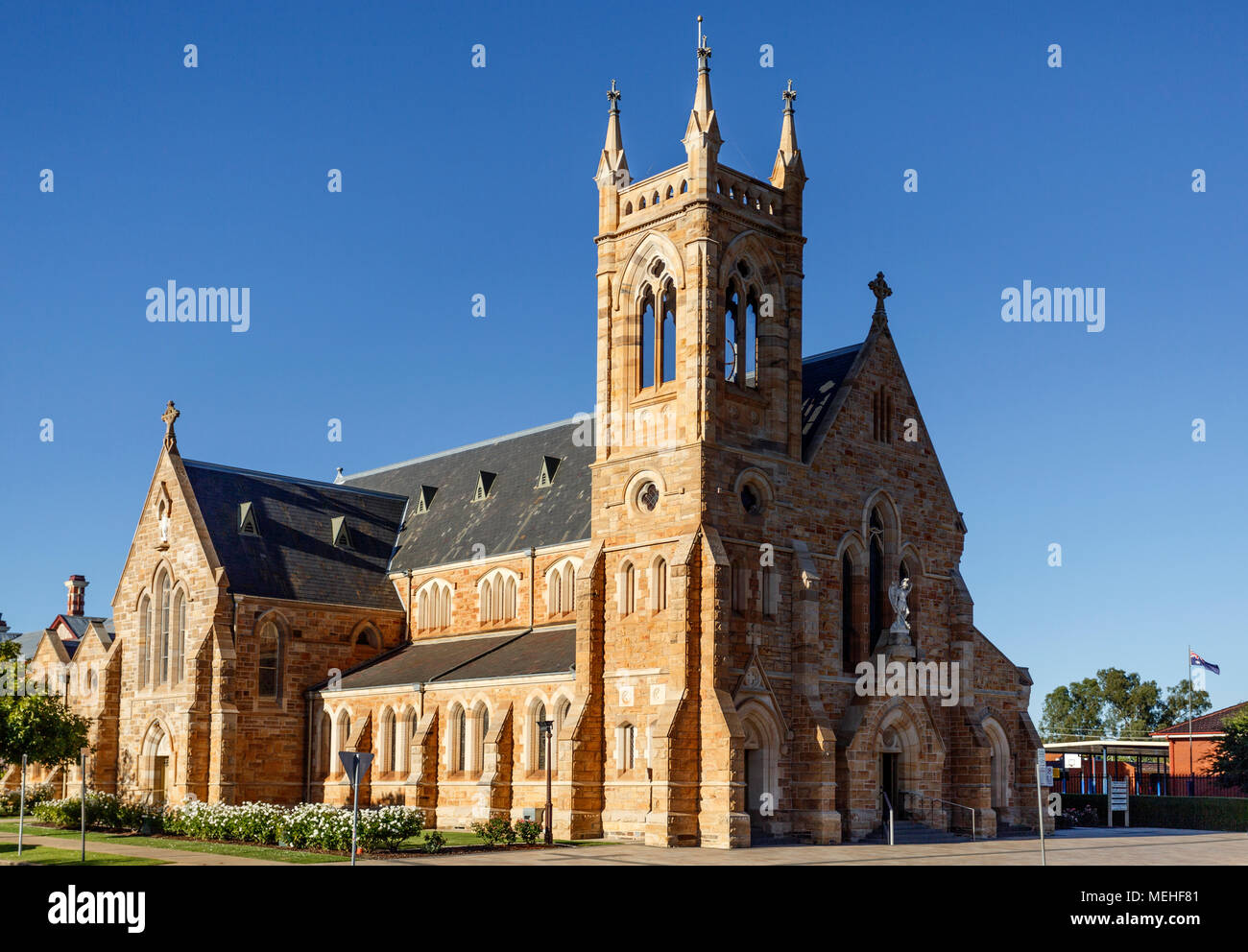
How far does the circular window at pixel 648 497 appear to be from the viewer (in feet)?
133

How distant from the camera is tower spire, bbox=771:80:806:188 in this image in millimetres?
43906

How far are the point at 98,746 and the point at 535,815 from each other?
77.6ft

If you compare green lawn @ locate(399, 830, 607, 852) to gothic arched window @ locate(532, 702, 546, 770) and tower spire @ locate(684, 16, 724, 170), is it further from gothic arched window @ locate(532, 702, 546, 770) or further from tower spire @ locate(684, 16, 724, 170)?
tower spire @ locate(684, 16, 724, 170)

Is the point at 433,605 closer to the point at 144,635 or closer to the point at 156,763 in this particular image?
the point at 144,635

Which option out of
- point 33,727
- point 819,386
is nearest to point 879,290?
point 819,386

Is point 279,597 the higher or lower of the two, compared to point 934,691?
higher

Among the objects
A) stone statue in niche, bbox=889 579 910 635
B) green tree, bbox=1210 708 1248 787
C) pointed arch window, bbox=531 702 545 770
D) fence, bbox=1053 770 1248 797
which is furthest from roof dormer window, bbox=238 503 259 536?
green tree, bbox=1210 708 1248 787

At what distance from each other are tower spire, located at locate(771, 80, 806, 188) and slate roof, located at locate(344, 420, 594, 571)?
43.0ft

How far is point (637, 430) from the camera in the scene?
41.8 meters

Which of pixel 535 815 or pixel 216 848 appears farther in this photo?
pixel 535 815

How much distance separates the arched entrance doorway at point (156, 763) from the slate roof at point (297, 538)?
700 centimetres

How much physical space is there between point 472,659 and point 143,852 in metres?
15.4
